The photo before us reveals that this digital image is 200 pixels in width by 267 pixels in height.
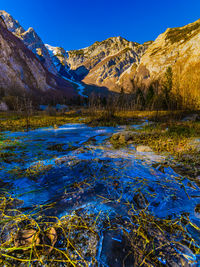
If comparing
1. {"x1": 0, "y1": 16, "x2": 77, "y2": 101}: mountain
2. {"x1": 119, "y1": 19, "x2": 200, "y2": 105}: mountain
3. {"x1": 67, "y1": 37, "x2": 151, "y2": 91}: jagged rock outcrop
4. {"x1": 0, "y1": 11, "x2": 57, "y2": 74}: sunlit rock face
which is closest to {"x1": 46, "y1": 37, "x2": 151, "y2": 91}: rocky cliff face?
{"x1": 67, "y1": 37, "x2": 151, "y2": 91}: jagged rock outcrop

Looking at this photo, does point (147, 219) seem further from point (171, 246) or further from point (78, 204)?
point (78, 204)

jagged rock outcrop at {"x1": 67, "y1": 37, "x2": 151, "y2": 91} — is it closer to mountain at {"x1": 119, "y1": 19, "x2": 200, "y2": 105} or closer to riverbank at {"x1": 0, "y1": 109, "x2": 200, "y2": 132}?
mountain at {"x1": 119, "y1": 19, "x2": 200, "y2": 105}

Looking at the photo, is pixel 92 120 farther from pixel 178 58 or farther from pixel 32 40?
pixel 32 40

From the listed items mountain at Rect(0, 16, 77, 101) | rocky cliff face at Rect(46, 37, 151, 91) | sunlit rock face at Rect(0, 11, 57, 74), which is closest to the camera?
mountain at Rect(0, 16, 77, 101)

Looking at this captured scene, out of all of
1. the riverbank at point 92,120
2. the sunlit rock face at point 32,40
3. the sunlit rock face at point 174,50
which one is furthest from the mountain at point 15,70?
the sunlit rock face at point 32,40

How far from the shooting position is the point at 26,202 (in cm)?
176

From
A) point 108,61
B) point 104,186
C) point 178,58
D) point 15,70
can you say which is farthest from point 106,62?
point 104,186

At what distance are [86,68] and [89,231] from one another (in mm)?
149397

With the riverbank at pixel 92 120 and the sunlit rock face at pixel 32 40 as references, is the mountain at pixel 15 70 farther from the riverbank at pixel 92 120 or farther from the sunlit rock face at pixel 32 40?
the sunlit rock face at pixel 32 40

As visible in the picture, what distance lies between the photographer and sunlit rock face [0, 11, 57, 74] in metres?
82.2

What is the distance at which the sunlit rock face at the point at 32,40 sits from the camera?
8219cm

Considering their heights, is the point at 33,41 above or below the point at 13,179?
above

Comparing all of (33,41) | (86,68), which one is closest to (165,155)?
(33,41)

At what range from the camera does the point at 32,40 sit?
9269 centimetres
